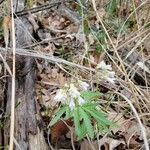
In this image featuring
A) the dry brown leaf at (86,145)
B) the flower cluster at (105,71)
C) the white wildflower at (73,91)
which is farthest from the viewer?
the dry brown leaf at (86,145)

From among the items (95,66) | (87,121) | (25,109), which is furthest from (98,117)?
(95,66)

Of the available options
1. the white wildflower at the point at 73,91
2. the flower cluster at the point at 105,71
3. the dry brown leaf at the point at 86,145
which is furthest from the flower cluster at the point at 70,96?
the dry brown leaf at the point at 86,145

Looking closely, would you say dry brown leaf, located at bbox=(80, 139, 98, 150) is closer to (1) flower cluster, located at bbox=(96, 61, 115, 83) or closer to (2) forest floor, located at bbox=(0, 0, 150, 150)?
(2) forest floor, located at bbox=(0, 0, 150, 150)

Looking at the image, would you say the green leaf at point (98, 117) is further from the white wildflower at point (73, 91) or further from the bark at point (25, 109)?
the bark at point (25, 109)

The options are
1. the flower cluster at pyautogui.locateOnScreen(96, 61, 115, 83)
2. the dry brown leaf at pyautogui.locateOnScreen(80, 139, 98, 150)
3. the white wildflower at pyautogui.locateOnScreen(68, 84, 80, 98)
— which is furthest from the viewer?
the dry brown leaf at pyautogui.locateOnScreen(80, 139, 98, 150)

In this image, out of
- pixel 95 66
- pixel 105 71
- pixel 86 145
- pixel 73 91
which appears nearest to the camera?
pixel 73 91

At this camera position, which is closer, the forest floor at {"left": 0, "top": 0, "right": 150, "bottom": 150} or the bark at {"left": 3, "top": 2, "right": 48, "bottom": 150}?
the bark at {"left": 3, "top": 2, "right": 48, "bottom": 150}

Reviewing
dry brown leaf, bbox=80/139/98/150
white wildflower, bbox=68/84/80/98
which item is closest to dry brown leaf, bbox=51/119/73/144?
dry brown leaf, bbox=80/139/98/150

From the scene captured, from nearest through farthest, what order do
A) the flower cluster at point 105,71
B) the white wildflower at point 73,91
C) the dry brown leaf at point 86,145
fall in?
the white wildflower at point 73,91
the flower cluster at point 105,71
the dry brown leaf at point 86,145

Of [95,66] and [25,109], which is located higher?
[95,66]

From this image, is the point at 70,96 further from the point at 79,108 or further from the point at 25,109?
the point at 25,109

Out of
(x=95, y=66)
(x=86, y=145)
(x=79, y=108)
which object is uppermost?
(x=95, y=66)
